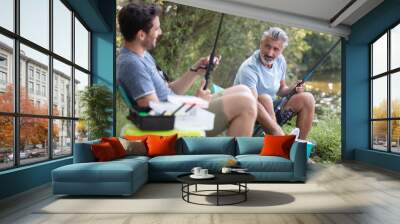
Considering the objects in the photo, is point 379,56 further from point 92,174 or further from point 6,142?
point 6,142

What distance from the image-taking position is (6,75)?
5035 millimetres

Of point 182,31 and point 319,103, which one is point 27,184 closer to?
point 182,31

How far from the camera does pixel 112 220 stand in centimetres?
390

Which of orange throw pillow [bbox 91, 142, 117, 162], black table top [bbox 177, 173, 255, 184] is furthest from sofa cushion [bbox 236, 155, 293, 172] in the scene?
orange throw pillow [bbox 91, 142, 117, 162]

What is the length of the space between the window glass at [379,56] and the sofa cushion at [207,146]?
4041mm

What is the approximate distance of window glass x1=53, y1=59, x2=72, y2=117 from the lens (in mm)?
6676

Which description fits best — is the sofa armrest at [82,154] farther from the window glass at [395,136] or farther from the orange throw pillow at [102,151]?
the window glass at [395,136]

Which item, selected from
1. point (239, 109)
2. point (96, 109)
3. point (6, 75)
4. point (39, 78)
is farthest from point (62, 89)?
point (239, 109)

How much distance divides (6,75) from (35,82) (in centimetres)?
86

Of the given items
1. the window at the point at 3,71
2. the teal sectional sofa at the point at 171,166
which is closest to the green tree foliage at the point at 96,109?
the teal sectional sofa at the point at 171,166

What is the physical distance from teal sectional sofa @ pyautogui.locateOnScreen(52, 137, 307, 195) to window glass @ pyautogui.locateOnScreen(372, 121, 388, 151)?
329 centimetres

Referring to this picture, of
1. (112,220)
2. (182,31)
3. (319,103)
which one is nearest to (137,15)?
(182,31)

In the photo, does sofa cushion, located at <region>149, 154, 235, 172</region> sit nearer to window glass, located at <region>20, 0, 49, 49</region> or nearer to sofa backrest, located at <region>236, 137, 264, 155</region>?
sofa backrest, located at <region>236, 137, 264, 155</region>

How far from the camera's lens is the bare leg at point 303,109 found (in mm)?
9469
